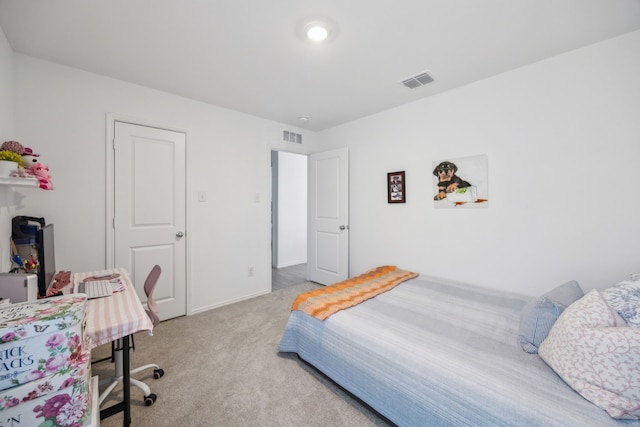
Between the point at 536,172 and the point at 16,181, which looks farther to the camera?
the point at 536,172

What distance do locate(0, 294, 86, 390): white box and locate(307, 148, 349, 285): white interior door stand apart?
10.3 ft

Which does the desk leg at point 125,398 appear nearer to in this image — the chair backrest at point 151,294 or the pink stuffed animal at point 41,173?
the chair backrest at point 151,294

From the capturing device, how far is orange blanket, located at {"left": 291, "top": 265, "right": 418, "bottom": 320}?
2053 millimetres

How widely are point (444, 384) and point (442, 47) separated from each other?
232cm

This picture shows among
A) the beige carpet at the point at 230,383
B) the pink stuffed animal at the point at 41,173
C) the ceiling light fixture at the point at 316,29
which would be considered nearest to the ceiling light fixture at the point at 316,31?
the ceiling light fixture at the point at 316,29

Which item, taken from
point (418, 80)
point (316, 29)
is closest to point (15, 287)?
point (316, 29)

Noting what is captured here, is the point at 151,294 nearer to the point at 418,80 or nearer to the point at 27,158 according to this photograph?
the point at 27,158

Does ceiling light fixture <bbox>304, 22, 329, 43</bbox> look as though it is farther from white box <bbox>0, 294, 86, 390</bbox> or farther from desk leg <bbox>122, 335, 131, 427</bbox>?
desk leg <bbox>122, 335, 131, 427</bbox>

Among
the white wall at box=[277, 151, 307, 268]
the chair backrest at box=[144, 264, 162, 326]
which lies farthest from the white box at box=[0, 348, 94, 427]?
the white wall at box=[277, 151, 307, 268]

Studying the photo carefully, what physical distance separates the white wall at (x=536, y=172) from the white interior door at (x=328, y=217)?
0.79 metres

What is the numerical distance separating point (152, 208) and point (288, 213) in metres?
3.01

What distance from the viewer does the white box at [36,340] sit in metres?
0.79

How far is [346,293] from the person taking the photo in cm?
234

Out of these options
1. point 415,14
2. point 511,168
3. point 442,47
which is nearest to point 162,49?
point 415,14
